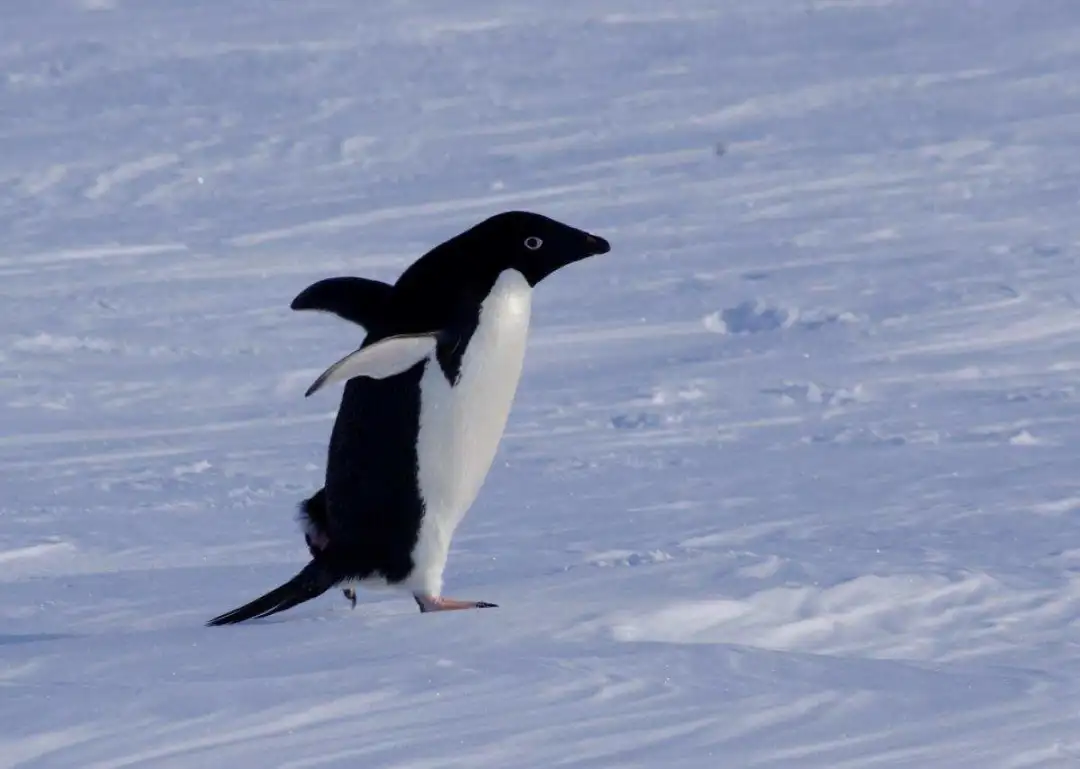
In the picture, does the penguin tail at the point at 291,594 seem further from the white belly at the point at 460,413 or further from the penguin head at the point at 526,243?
the penguin head at the point at 526,243

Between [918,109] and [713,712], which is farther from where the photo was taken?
[918,109]

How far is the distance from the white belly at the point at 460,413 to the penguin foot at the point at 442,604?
0.06ft

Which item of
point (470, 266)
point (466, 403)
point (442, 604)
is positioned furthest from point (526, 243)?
point (442, 604)

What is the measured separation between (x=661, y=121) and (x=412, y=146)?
1.35 m

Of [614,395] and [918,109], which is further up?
[918,109]

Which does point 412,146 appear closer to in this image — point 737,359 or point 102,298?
point 102,298

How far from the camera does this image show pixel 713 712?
226 centimetres

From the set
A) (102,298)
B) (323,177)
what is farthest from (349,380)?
(323,177)

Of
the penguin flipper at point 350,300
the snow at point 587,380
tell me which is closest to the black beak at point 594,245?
the penguin flipper at point 350,300

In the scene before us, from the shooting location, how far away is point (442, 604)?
10.7 feet

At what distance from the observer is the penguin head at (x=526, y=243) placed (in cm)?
337

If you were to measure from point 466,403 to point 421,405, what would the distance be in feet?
0.28

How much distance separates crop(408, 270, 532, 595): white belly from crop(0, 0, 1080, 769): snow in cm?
13

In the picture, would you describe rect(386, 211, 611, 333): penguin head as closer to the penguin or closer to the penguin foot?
the penguin
